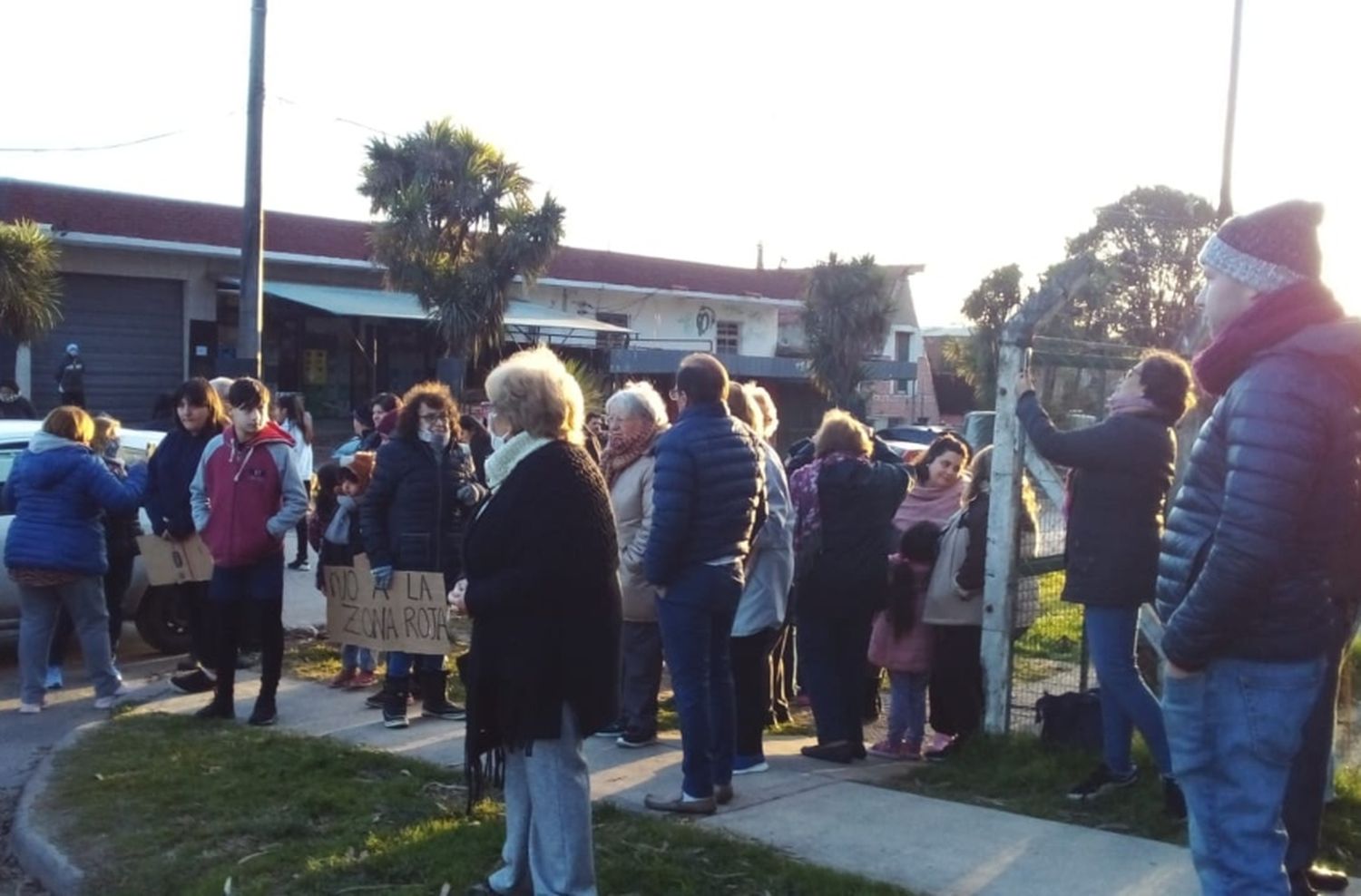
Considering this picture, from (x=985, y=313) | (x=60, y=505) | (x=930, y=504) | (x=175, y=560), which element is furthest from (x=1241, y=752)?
(x=985, y=313)

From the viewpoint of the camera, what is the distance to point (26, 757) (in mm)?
7355

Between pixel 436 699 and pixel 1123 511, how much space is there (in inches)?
157

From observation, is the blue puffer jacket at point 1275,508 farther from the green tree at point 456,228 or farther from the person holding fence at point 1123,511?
the green tree at point 456,228

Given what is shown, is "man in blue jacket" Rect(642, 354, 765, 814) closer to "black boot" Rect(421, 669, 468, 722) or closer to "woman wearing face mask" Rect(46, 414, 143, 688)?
"black boot" Rect(421, 669, 468, 722)

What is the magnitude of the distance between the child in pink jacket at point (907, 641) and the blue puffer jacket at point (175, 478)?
4.18m

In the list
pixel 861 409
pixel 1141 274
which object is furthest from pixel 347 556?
pixel 861 409

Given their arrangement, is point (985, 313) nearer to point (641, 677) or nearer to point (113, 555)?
point (113, 555)

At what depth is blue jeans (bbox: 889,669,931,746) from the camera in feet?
23.2

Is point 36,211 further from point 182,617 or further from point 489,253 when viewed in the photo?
point 182,617

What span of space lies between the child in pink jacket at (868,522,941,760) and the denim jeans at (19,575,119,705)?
4.48 m

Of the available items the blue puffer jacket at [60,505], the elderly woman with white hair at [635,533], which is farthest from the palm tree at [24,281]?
the elderly woman with white hair at [635,533]

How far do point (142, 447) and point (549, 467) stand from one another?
7137 mm

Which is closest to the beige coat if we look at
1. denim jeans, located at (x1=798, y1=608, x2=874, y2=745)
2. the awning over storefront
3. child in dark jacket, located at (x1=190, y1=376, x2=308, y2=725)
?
denim jeans, located at (x1=798, y1=608, x2=874, y2=745)

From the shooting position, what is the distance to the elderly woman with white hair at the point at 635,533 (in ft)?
22.0
